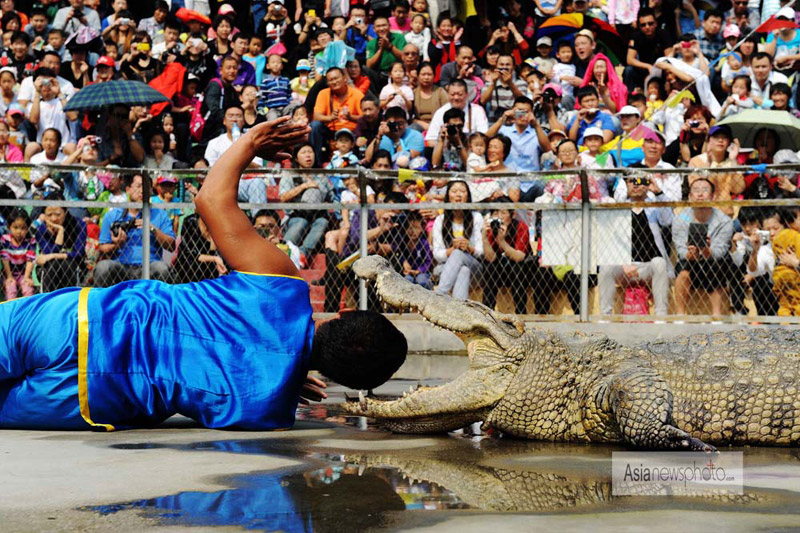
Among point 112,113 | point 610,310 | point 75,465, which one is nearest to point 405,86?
point 112,113

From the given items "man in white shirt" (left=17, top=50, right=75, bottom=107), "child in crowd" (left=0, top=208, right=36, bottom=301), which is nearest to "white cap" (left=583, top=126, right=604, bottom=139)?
"child in crowd" (left=0, top=208, right=36, bottom=301)

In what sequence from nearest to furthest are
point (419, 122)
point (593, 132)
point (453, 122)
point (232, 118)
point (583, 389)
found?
point (583, 389) < point (593, 132) < point (453, 122) < point (419, 122) < point (232, 118)

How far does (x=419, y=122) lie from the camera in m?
11.5

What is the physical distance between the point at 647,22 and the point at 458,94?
2994 millimetres

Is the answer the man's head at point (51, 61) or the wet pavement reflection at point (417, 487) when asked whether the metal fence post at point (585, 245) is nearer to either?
the wet pavement reflection at point (417, 487)

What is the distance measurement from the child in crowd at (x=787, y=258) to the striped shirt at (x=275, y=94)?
247 inches

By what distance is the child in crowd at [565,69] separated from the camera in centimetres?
1179

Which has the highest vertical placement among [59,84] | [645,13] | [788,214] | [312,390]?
[645,13]

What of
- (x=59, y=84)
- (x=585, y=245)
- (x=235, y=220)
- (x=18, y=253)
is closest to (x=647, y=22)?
(x=585, y=245)

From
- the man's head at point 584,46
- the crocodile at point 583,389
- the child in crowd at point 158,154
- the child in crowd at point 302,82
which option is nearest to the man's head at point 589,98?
the man's head at point 584,46

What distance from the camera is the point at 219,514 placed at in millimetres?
2947

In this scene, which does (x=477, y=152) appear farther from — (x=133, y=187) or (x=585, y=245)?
(x=133, y=187)

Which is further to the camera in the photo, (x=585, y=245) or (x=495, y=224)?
(x=495, y=224)

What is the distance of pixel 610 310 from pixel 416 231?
1804 mm
